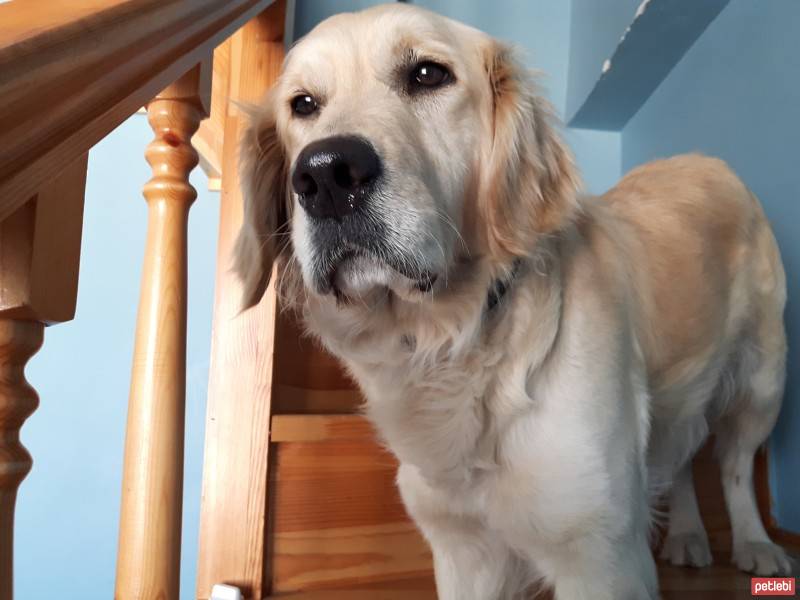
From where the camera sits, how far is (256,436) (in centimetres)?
140

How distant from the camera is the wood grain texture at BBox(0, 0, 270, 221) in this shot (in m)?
0.38

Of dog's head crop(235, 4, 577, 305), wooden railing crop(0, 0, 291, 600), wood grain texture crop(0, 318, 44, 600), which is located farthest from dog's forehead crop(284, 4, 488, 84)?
wood grain texture crop(0, 318, 44, 600)

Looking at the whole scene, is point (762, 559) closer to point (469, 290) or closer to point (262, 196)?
point (469, 290)

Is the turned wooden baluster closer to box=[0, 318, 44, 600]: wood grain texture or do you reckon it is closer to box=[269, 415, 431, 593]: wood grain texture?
box=[0, 318, 44, 600]: wood grain texture

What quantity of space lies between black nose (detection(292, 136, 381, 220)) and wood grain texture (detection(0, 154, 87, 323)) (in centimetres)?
32

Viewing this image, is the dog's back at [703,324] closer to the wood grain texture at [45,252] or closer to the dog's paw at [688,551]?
the dog's paw at [688,551]

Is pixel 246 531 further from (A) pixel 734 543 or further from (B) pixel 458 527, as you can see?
(A) pixel 734 543

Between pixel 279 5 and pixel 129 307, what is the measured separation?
1293mm

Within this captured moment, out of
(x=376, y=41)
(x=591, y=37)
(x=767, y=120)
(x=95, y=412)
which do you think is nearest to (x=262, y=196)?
(x=376, y=41)

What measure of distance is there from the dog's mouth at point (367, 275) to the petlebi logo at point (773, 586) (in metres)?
1.10

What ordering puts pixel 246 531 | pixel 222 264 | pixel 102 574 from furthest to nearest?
pixel 102 574, pixel 222 264, pixel 246 531

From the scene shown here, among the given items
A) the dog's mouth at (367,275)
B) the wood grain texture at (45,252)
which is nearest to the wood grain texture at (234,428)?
the dog's mouth at (367,275)

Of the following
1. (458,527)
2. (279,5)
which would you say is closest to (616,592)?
(458,527)

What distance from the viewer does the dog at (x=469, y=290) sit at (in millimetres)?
968
